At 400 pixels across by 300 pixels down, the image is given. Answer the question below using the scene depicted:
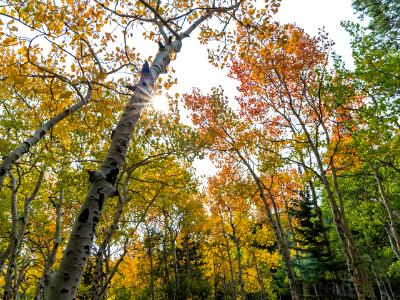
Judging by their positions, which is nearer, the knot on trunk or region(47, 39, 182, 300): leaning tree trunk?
region(47, 39, 182, 300): leaning tree trunk

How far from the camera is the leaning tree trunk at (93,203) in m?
2.36

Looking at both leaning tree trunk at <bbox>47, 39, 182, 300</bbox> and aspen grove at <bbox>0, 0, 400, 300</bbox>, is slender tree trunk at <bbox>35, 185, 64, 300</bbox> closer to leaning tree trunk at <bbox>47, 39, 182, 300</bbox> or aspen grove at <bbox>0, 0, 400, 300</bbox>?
aspen grove at <bbox>0, 0, 400, 300</bbox>

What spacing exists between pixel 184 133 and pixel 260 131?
6.08 m

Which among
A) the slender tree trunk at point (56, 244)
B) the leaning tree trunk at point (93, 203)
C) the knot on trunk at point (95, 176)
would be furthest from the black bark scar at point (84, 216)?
the slender tree trunk at point (56, 244)

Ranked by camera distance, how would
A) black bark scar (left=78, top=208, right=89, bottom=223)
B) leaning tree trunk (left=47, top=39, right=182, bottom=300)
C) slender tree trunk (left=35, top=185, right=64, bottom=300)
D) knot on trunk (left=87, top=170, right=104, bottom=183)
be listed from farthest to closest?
slender tree trunk (left=35, top=185, right=64, bottom=300)
knot on trunk (left=87, top=170, right=104, bottom=183)
black bark scar (left=78, top=208, right=89, bottom=223)
leaning tree trunk (left=47, top=39, right=182, bottom=300)

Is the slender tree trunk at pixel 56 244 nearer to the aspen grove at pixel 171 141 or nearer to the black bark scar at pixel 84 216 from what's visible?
the aspen grove at pixel 171 141

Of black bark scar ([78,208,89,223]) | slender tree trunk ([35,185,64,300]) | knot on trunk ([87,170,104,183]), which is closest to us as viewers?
black bark scar ([78,208,89,223])

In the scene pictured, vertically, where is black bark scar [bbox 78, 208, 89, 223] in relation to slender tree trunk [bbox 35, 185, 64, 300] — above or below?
below

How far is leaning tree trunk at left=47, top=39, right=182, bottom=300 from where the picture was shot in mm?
2357

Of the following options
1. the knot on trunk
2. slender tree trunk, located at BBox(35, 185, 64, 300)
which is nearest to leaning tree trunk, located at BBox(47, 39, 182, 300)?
the knot on trunk

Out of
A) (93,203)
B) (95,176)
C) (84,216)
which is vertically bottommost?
(84,216)

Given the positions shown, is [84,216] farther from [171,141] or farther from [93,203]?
[171,141]

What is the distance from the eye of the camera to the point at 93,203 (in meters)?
2.71

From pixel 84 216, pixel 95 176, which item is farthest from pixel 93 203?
pixel 95 176
